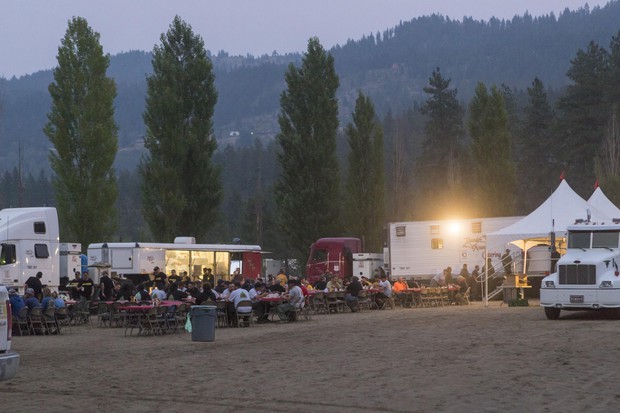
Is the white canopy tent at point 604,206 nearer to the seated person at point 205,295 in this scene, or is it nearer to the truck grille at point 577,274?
the truck grille at point 577,274

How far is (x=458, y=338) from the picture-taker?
18.5 m

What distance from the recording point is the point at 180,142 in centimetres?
4550

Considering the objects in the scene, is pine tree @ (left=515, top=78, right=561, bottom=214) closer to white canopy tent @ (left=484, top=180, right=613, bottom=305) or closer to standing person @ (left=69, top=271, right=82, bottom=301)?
white canopy tent @ (left=484, top=180, right=613, bottom=305)

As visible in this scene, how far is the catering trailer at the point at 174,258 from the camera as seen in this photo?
34.4 m

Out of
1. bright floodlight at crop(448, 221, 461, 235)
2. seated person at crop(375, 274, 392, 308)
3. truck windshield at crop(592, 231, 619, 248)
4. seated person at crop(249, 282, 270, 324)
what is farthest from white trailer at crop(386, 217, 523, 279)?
seated person at crop(249, 282, 270, 324)

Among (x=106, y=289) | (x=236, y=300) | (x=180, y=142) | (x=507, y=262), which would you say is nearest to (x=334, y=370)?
(x=236, y=300)

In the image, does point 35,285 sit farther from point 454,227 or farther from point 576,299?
point 454,227

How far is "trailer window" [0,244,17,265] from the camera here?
1078 inches

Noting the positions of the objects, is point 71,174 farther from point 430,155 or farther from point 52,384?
point 430,155

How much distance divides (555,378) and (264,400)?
12.8 ft

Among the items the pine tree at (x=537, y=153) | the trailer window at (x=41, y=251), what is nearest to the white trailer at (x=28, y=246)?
the trailer window at (x=41, y=251)

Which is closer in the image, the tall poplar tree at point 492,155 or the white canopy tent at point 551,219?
the white canopy tent at point 551,219

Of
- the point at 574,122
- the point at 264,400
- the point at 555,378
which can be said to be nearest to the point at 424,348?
the point at 555,378

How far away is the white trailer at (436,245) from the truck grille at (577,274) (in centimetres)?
1114
